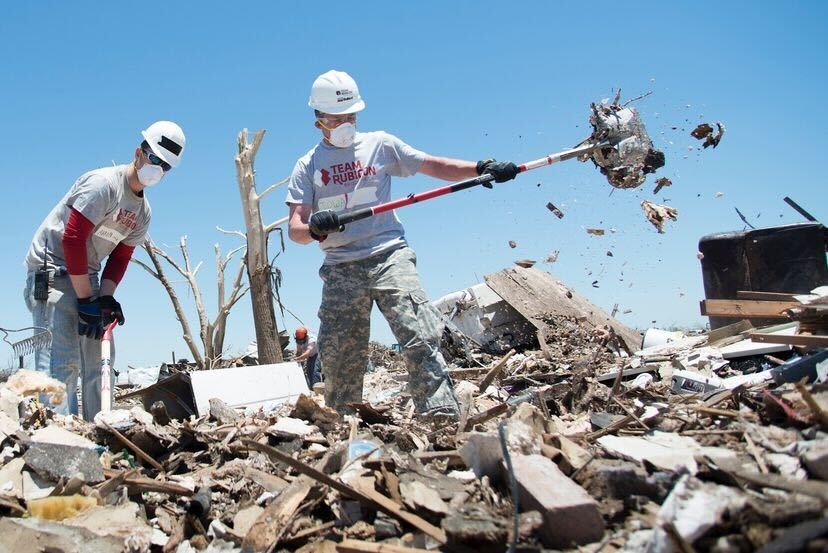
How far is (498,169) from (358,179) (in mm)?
902

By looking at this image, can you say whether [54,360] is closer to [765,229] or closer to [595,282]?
[595,282]

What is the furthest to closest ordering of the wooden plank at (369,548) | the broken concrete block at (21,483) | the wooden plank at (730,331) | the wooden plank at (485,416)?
the wooden plank at (730,331) → the wooden plank at (485,416) → the broken concrete block at (21,483) → the wooden plank at (369,548)

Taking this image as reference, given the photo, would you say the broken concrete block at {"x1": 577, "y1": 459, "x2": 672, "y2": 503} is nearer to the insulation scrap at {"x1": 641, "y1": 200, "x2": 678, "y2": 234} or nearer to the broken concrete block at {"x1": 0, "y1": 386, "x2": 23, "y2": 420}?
the broken concrete block at {"x1": 0, "y1": 386, "x2": 23, "y2": 420}

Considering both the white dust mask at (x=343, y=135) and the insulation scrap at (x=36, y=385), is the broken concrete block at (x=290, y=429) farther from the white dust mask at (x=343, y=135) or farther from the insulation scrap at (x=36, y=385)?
the white dust mask at (x=343, y=135)

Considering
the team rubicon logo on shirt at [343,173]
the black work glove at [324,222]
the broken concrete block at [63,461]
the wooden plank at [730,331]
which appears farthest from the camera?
the wooden plank at [730,331]

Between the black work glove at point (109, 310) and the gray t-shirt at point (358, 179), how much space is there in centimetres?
149

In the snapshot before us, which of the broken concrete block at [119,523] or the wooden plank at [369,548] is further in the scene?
the broken concrete block at [119,523]

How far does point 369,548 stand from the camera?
2.07 metres

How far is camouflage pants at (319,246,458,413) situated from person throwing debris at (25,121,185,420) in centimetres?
159

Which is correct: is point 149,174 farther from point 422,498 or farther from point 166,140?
point 422,498

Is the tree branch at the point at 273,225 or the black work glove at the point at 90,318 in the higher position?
the tree branch at the point at 273,225

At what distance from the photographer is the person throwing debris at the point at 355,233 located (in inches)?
157

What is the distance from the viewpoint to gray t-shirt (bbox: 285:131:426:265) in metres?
4.21

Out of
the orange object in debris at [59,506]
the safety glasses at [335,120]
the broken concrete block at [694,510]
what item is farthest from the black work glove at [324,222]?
the broken concrete block at [694,510]
